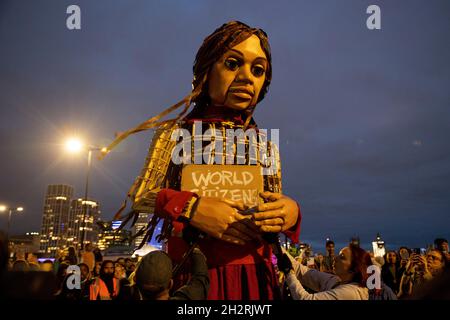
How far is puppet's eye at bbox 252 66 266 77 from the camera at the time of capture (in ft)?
8.85

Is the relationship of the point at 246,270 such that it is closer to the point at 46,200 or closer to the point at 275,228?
the point at 275,228

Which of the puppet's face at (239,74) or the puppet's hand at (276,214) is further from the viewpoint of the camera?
the puppet's face at (239,74)

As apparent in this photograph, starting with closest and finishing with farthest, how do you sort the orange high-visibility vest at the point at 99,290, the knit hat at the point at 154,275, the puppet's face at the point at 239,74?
the knit hat at the point at 154,275, the puppet's face at the point at 239,74, the orange high-visibility vest at the point at 99,290

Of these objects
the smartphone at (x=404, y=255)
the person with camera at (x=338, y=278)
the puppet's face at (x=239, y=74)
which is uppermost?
the puppet's face at (x=239, y=74)

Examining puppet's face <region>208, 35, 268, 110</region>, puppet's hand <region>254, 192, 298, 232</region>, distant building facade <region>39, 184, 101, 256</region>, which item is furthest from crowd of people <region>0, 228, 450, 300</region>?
distant building facade <region>39, 184, 101, 256</region>

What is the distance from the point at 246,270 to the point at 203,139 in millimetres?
982

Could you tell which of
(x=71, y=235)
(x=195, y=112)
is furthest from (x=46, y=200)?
(x=195, y=112)

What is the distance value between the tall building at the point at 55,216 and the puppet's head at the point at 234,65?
14615cm

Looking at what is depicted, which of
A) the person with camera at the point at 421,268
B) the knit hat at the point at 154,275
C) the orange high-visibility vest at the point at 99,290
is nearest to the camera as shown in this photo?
the knit hat at the point at 154,275

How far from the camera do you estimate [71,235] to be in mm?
141500

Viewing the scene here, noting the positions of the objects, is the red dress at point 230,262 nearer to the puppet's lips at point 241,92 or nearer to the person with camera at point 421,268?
the puppet's lips at point 241,92

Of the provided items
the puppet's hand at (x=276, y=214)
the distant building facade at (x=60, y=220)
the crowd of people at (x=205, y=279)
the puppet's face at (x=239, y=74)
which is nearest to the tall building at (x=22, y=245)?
the crowd of people at (x=205, y=279)

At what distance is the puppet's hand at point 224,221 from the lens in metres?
2.09

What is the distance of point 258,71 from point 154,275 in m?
1.78
